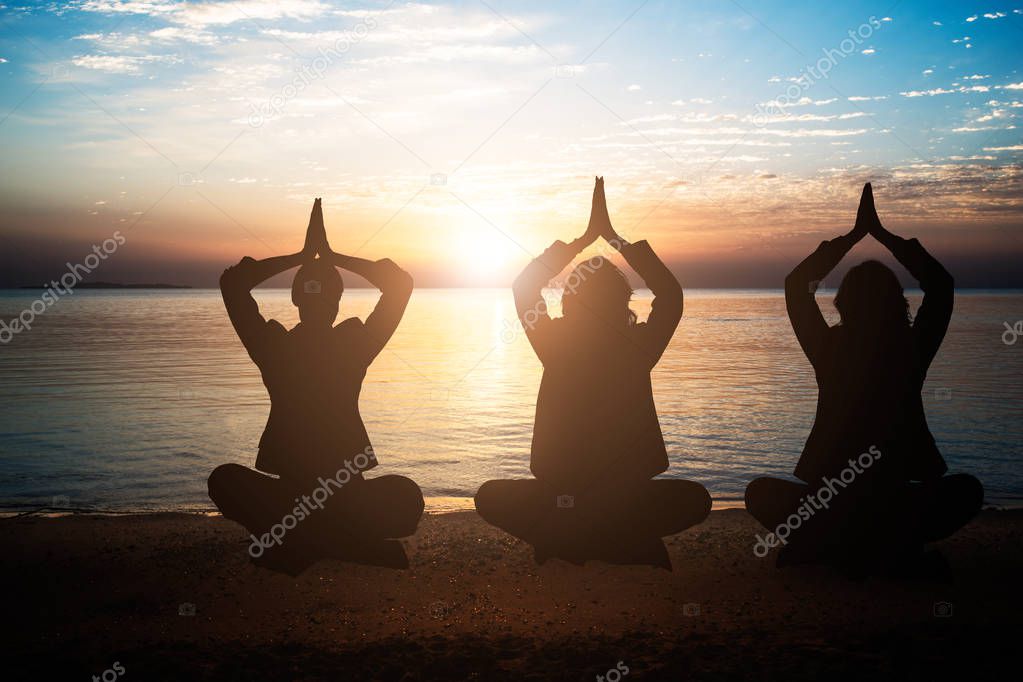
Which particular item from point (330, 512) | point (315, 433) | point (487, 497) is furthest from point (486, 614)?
point (315, 433)

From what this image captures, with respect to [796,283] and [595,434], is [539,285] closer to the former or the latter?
[595,434]

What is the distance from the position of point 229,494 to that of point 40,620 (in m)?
1.63

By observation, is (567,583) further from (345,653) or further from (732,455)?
(732,455)

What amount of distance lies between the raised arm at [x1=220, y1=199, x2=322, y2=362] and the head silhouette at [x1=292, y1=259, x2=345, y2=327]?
0.10m

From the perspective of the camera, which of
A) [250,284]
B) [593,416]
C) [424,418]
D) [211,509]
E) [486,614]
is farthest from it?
[424,418]

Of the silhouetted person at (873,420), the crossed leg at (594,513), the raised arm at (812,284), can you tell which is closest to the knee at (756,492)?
the silhouetted person at (873,420)

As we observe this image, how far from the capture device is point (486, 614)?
6059 mm

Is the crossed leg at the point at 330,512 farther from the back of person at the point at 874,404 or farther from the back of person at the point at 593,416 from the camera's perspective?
the back of person at the point at 874,404

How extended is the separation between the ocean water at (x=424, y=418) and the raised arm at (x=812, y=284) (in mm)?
3948

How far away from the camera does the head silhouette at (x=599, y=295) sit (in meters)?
6.89

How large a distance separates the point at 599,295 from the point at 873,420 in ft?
8.19

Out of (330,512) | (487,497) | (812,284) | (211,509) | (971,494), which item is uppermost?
(812,284)

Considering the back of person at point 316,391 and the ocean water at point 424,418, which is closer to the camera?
the back of person at point 316,391

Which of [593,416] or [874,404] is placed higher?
[874,404]
